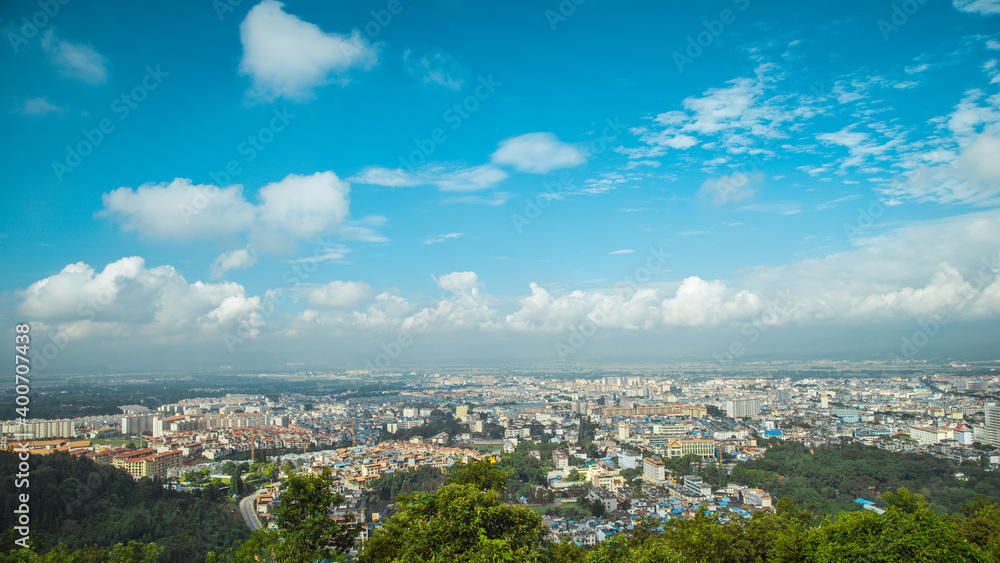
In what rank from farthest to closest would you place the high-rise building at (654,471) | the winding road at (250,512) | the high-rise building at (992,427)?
the high-rise building at (992,427), the high-rise building at (654,471), the winding road at (250,512)

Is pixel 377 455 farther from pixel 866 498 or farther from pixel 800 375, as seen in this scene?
pixel 800 375

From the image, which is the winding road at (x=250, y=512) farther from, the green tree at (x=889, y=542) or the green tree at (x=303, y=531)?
the green tree at (x=889, y=542)

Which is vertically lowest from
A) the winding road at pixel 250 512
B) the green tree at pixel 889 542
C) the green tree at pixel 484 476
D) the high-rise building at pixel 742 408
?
the high-rise building at pixel 742 408

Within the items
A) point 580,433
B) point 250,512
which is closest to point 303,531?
point 250,512

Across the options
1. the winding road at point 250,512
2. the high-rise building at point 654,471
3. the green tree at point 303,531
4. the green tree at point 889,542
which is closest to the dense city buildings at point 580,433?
the high-rise building at point 654,471

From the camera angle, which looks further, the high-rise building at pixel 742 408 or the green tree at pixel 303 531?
the high-rise building at pixel 742 408

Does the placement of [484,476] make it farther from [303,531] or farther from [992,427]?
[992,427]

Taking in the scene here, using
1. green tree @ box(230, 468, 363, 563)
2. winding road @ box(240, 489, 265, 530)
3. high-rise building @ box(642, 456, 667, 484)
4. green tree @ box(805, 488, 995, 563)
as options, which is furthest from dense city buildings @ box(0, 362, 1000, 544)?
green tree @ box(805, 488, 995, 563)

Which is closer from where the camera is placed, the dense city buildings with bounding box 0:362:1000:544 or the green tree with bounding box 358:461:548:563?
the green tree with bounding box 358:461:548:563

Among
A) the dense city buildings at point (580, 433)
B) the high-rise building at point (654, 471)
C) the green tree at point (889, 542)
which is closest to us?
the green tree at point (889, 542)

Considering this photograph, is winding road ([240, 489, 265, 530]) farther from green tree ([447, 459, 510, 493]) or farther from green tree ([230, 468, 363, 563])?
green tree ([447, 459, 510, 493])

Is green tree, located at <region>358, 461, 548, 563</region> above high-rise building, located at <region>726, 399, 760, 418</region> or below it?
above
